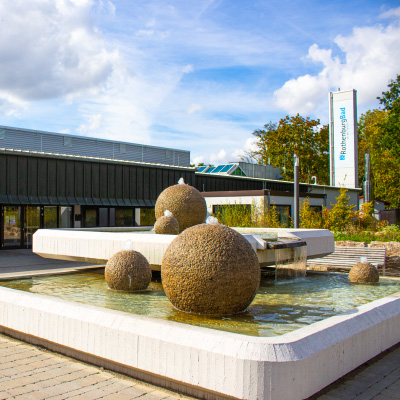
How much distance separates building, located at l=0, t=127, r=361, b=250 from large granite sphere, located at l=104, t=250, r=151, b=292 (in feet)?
50.2

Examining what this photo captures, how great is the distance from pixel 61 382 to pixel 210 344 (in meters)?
1.92

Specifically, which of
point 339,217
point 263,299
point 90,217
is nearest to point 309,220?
point 339,217

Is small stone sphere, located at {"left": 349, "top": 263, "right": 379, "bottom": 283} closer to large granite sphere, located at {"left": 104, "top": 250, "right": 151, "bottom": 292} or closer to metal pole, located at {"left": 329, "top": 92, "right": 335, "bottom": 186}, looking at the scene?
large granite sphere, located at {"left": 104, "top": 250, "right": 151, "bottom": 292}

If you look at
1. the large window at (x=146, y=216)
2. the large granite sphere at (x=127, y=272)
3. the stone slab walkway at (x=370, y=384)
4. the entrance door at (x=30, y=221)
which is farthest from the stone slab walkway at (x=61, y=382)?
the large window at (x=146, y=216)

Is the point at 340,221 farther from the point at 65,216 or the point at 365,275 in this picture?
the point at 65,216

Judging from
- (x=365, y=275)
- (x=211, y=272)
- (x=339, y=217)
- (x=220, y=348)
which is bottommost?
(x=365, y=275)

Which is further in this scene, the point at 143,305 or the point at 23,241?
the point at 23,241

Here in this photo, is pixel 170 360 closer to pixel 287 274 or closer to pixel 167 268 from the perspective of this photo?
pixel 167 268

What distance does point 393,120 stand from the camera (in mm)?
36562

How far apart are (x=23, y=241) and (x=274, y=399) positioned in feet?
75.5

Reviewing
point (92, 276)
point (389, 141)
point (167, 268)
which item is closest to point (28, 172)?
point (92, 276)

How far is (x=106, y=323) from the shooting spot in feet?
19.2

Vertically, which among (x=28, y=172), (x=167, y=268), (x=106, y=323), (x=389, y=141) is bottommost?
(x=106, y=323)

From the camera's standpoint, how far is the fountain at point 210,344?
462 cm
